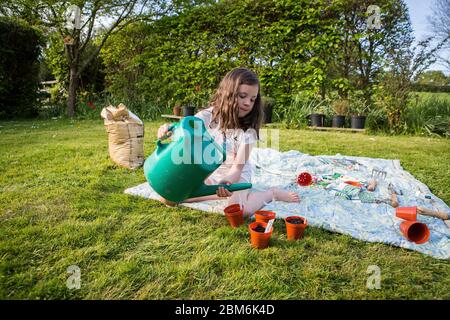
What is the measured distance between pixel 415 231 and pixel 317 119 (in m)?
4.41

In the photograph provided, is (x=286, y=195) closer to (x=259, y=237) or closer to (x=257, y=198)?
(x=257, y=198)

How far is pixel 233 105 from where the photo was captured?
72.7 inches

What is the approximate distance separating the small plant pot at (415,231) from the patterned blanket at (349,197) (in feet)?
0.10

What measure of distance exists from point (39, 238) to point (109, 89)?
7595mm

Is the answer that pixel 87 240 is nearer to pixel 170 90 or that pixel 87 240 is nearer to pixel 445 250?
pixel 445 250

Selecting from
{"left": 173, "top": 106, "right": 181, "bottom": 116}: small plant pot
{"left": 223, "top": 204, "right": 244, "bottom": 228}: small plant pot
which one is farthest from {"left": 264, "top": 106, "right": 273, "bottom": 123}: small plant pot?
{"left": 223, "top": 204, "right": 244, "bottom": 228}: small plant pot

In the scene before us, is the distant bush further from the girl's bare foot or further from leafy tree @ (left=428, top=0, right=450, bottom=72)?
leafy tree @ (left=428, top=0, right=450, bottom=72)

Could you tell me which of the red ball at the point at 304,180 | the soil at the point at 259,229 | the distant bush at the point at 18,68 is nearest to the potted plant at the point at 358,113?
the red ball at the point at 304,180

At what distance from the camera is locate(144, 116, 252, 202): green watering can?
1305 mm

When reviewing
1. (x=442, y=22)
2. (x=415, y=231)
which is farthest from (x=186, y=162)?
(x=442, y=22)

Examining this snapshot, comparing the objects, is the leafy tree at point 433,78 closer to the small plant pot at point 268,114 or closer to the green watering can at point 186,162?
the small plant pot at point 268,114

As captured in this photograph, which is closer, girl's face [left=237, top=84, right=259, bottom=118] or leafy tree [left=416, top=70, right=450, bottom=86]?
girl's face [left=237, top=84, right=259, bottom=118]

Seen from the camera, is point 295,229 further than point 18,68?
No

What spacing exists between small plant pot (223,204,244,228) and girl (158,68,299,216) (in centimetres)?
8
